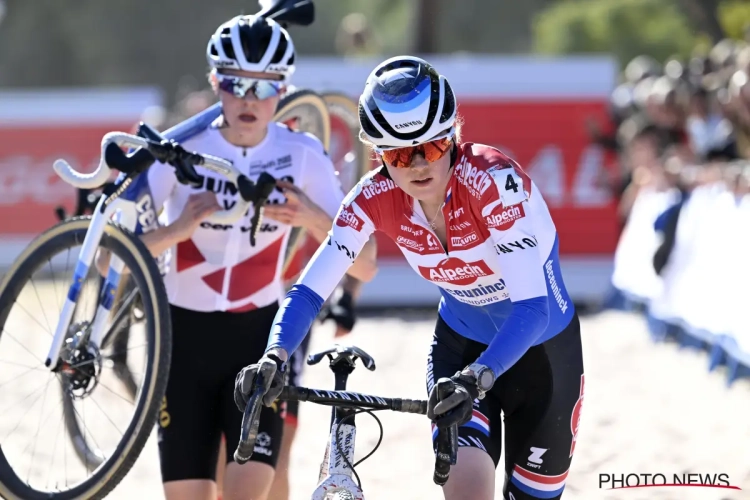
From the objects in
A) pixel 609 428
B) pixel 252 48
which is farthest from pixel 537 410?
pixel 609 428

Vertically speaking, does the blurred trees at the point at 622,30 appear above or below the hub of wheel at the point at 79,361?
below

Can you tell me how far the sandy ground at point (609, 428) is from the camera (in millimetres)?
7082

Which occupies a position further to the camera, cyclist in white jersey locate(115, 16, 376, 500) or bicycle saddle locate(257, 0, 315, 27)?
bicycle saddle locate(257, 0, 315, 27)

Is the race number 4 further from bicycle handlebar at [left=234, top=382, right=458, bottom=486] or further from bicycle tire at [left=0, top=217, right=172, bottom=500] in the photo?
bicycle tire at [left=0, top=217, right=172, bottom=500]

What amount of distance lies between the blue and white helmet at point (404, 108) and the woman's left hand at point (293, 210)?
1.19 metres

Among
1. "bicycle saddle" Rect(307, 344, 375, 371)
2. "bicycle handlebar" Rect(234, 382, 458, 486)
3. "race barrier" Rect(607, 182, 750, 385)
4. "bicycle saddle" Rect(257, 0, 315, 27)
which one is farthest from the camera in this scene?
"race barrier" Rect(607, 182, 750, 385)

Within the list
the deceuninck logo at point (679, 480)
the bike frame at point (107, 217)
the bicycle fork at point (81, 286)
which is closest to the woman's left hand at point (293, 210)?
the bike frame at point (107, 217)

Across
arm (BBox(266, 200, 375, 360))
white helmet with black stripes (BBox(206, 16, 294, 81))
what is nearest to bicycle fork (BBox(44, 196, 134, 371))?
white helmet with black stripes (BBox(206, 16, 294, 81))

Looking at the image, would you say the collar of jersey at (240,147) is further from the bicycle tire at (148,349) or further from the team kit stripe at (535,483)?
the team kit stripe at (535,483)

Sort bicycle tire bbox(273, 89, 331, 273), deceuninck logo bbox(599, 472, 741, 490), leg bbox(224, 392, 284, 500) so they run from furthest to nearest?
deceuninck logo bbox(599, 472, 741, 490) → bicycle tire bbox(273, 89, 331, 273) → leg bbox(224, 392, 284, 500)

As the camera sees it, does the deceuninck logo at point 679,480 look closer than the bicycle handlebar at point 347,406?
No

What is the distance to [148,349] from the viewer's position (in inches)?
189

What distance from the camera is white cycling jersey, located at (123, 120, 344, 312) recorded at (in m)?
5.41

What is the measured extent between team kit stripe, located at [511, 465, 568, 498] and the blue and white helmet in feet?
4.30
